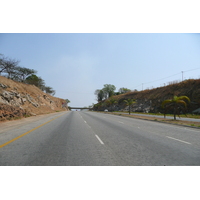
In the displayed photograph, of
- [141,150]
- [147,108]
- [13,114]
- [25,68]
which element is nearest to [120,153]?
[141,150]

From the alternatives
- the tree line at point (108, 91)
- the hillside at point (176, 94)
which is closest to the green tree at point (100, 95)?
the tree line at point (108, 91)

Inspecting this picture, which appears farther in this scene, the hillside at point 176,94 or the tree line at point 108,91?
the tree line at point 108,91

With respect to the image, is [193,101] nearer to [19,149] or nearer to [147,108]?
[147,108]

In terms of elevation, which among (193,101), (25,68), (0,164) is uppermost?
(25,68)

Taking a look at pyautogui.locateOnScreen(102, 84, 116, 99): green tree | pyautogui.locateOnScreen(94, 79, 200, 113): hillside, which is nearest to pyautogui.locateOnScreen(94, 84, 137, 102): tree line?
pyautogui.locateOnScreen(102, 84, 116, 99): green tree

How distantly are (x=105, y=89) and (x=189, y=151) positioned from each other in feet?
480

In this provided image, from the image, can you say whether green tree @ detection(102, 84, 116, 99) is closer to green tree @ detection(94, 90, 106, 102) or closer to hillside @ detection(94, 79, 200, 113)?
green tree @ detection(94, 90, 106, 102)

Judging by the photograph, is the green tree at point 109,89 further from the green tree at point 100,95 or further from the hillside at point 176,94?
the hillside at point 176,94

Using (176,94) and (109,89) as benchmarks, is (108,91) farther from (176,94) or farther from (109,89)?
(176,94)

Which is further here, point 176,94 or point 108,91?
point 108,91

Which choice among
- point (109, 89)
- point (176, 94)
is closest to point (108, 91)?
point (109, 89)

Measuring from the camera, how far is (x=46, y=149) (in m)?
7.06

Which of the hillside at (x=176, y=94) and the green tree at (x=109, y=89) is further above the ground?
the green tree at (x=109, y=89)

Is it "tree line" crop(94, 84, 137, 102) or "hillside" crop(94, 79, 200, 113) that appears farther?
"tree line" crop(94, 84, 137, 102)
